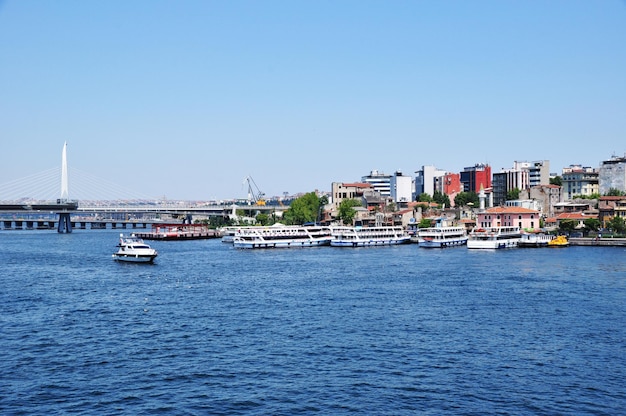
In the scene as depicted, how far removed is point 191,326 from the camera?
803 inches

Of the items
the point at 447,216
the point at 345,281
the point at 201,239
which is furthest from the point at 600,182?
the point at 345,281

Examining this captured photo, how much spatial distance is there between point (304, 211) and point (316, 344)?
68028 millimetres

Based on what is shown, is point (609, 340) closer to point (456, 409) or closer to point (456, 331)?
point (456, 331)

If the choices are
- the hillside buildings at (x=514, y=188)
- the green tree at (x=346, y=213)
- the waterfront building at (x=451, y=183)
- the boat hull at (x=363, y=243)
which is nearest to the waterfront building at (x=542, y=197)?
the hillside buildings at (x=514, y=188)

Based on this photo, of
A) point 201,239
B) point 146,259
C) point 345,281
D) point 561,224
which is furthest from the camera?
point 201,239

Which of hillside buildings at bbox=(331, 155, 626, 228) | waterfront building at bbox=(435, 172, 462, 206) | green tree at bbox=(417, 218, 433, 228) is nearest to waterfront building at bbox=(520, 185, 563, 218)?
hillside buildings at bbox=(331, 155, 626, 228)

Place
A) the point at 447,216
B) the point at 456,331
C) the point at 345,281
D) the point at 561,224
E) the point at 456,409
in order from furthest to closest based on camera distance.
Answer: the point at 447,216 < the point at 561,224 < the point at 345,281 < the point at 456,331 < the point at 456,409

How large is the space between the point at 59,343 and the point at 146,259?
2385 cm

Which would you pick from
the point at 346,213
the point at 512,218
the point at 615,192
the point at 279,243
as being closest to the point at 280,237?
the point at 279,243

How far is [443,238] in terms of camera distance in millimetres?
58781

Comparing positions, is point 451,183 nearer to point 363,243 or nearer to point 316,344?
point 363,243

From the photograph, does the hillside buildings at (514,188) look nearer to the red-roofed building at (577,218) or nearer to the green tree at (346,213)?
the red-roofed building at (577,218)

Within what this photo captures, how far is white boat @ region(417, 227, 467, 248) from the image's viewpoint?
56000 millimetres

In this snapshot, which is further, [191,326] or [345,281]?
[345,281]
